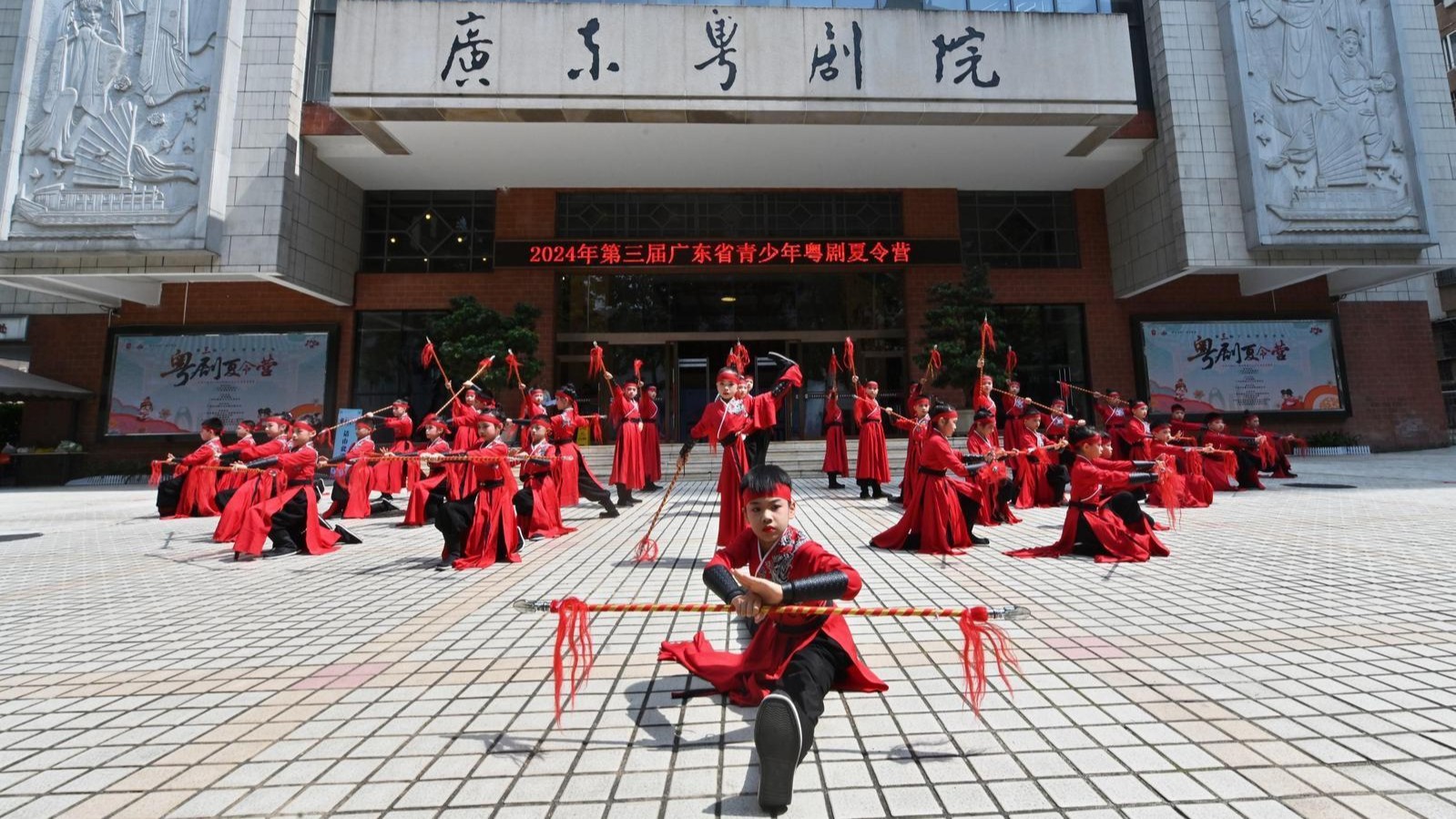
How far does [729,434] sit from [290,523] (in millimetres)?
4664

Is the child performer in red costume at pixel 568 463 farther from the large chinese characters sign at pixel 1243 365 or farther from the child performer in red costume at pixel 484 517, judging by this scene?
the large chinese characters sign at pixel 1243 365

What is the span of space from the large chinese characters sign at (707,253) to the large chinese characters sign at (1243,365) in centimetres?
739

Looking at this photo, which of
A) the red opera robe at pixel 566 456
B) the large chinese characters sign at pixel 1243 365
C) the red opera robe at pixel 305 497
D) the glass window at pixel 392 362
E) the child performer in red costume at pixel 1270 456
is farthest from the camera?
the large chinese characters sign at pixel 1243 365

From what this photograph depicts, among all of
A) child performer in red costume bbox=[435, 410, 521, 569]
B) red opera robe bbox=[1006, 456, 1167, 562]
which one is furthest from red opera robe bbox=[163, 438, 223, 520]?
red opera robe bbox=[1006, 456, 1167, 562]

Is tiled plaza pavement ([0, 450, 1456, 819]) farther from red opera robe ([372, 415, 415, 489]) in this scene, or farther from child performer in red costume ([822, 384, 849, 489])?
child performer in red costume ([822, 384, 849, 489])

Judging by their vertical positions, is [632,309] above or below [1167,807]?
above

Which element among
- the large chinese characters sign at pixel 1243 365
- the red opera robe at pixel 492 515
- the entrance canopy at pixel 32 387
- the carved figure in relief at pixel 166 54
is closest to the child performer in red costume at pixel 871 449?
the red opera robe at pixel 492 515

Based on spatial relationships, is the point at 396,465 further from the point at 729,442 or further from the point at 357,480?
the point at 729,442

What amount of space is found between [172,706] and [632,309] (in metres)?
14.8

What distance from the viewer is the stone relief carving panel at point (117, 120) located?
12336 mm

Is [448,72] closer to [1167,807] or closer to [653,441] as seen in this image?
[653,441]

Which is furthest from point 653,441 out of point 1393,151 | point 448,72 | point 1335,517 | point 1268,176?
point 1393,151

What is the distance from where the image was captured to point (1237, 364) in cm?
1598

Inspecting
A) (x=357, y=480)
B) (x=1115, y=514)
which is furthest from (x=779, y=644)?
(x=357, y=480)
